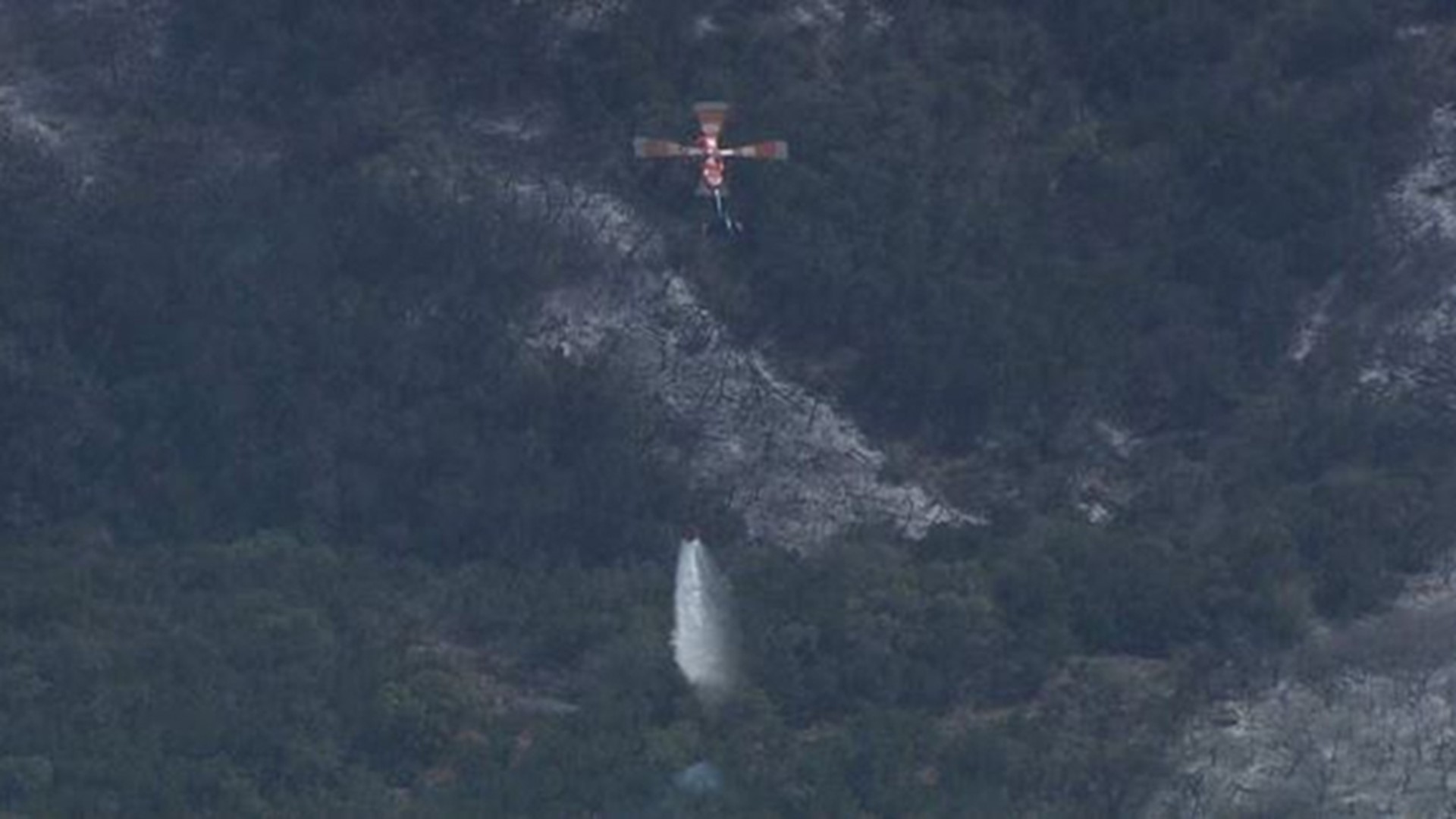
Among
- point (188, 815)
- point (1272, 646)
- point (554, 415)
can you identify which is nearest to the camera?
point (188, 815)

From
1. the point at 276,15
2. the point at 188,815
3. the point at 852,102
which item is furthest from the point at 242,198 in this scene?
the point at 188,815

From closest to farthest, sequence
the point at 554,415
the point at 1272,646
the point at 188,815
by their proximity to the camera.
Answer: the point at 188,815 → the point at 1272,646 → the point at 554,415

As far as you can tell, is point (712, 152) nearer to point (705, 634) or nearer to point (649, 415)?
point (649, 415)

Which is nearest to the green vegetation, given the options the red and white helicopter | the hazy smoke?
the hazy smoke

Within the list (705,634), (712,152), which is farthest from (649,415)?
(705,634)

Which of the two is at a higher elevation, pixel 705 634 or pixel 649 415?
pixel 649 415

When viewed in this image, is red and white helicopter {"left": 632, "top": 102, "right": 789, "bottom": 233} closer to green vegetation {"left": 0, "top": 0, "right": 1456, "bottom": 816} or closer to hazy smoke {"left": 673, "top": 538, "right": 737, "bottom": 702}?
green vegetation {"left": 0, "top": 0, "right": 1456, "bottom": 816}

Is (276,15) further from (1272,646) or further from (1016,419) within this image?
(1272,646)

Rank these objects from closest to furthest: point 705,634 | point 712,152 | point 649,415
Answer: point 705,634, point 649,415, point 712,152
